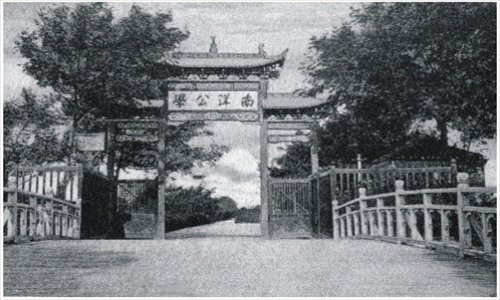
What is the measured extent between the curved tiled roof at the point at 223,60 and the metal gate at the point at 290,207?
7.25ft

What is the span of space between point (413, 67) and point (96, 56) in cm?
475

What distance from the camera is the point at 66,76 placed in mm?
9227

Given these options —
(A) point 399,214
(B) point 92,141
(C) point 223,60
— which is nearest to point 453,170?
(A) point 399,214

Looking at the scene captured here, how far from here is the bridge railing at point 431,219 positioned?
17.6 ft

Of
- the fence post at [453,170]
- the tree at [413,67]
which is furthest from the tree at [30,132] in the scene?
the fence post at [453,170]

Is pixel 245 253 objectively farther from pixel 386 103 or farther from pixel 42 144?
pixel 386 103

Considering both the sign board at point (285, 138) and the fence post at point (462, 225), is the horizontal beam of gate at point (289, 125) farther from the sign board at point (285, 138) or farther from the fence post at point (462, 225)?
the fence post at point (462, 225)

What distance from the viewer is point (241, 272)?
4891 millimetres

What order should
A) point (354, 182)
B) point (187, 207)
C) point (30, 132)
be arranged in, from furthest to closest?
point (187, 207) → point (354, 182) → point (30, 132)

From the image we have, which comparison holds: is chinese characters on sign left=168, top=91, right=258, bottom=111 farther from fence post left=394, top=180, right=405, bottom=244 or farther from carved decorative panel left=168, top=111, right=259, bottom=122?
fence post left=394, top=180, right=405, bottom=244

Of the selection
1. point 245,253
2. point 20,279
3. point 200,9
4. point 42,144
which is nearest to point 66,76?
point 42,144

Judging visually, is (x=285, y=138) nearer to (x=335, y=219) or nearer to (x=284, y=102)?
(x=284, y=102)

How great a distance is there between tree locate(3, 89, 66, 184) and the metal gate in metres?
4.27

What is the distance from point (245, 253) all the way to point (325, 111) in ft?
22.1
